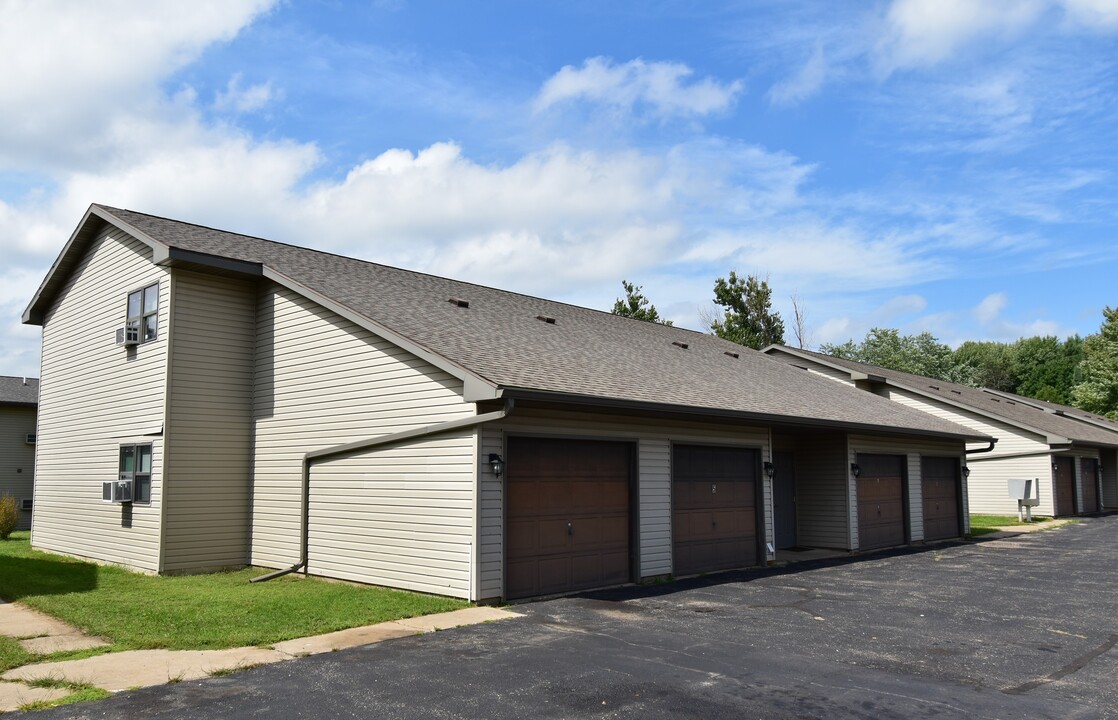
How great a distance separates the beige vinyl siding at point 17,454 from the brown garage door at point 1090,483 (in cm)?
3733

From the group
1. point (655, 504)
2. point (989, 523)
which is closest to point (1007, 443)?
point (989, 523)

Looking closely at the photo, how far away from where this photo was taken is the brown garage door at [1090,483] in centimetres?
3372

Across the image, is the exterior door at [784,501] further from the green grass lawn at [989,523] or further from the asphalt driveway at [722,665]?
the green grass lawn at [989,523]

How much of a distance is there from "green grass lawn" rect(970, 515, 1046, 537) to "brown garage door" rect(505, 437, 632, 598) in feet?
49.0

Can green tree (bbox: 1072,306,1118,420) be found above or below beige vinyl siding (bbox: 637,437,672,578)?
above

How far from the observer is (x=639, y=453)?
13367mm

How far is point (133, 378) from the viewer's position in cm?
1555

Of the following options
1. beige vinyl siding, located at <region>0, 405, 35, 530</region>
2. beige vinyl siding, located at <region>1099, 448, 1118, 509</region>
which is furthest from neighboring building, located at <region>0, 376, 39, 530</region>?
beige vinyl siding, located at <region>1099, 448, 1118, 509</region>

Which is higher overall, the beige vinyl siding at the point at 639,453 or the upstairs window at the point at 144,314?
the upstairs window at the point at 144,314

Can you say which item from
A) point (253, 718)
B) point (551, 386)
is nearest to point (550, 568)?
point (551, 386)

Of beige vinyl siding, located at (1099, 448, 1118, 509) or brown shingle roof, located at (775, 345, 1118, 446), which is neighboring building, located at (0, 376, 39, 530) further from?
beige vinyl siding, located at (1099, 448, 1118, 509)

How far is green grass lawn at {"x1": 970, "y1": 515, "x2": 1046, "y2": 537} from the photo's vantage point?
25234 mm

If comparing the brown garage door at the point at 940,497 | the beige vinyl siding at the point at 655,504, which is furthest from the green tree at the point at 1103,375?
the beige vinyl siding at the point at 655,504

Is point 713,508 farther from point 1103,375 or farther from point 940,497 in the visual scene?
point 1103,375
